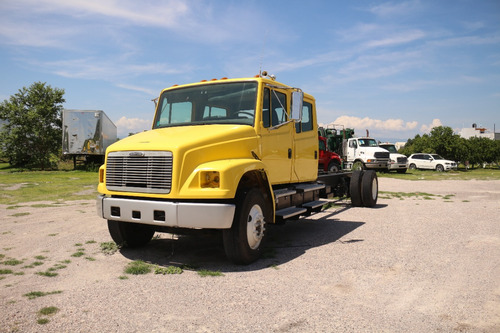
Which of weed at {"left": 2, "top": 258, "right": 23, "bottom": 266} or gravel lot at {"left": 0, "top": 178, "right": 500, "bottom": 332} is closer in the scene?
gravel lot at {"left": 0, "top": 178, "right": 500, "bottom": 332}

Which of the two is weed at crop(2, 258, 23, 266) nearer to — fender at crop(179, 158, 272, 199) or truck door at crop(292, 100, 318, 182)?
fender at crop(179, 158, 272, 199)

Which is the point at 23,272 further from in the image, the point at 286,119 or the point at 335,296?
the point at 286,119

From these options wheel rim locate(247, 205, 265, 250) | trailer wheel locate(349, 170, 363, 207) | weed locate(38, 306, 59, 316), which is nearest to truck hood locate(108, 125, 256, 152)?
wheel rim locate(247, 205, 265, 250)

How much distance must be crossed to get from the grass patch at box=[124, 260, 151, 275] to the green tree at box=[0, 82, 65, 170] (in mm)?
24845

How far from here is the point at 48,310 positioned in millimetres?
3740

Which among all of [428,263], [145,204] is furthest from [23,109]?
[428,263]

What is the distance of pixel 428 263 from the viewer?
5.49m

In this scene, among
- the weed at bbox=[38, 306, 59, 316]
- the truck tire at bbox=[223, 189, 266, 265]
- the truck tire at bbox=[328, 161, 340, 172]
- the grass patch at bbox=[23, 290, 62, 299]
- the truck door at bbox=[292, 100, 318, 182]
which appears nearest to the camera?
the weed at bbox=[38, 306, 59, 316]

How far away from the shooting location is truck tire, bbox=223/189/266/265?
205 inches

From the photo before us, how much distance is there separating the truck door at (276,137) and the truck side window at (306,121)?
13.4 inches

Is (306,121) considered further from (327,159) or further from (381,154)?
(381,154)

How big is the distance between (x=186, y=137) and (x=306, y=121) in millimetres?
3152

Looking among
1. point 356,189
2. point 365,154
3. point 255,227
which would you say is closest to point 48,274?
point 255,227

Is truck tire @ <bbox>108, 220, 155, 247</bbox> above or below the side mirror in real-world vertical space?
below
